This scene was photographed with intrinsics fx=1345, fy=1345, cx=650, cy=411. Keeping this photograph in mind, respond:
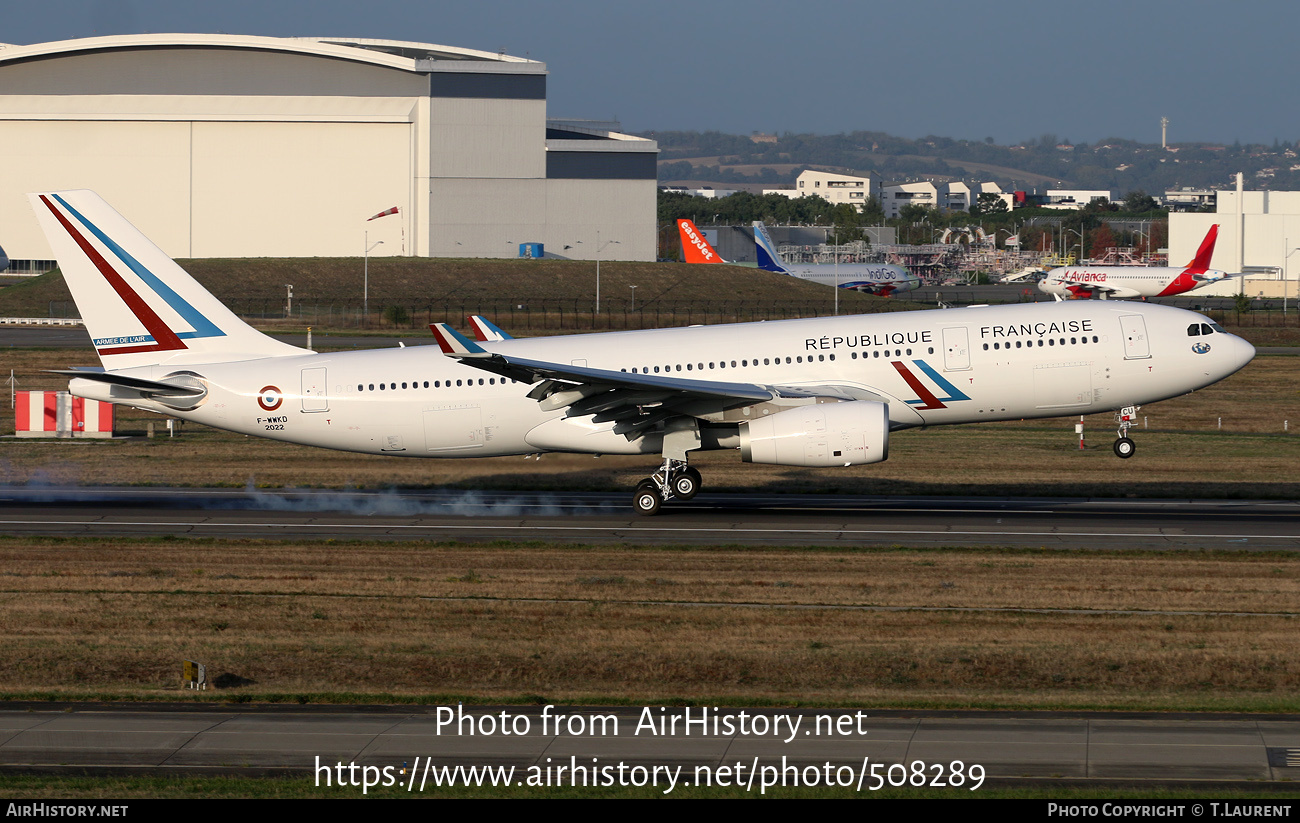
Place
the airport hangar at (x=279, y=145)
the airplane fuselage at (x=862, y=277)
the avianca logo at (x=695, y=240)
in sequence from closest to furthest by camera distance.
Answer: the airplane fuselage at (x=862, y=277)
the airport hangar at (x=279, y=145)
the avianca logo at (x=695, y=240)

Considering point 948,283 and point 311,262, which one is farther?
point 948,283

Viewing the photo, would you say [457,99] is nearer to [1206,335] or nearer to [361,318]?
[361,318]

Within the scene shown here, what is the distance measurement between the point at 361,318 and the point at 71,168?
6024 cm

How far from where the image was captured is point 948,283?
193000 millimetres

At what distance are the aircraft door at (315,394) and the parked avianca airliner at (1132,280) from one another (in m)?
93.1

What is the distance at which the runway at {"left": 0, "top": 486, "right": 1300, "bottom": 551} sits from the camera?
1133 inches

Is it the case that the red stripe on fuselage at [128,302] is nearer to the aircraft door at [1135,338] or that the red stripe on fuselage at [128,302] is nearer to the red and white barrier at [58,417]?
the red and white barrier at [58,417]

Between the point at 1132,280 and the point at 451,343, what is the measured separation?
10270 cm

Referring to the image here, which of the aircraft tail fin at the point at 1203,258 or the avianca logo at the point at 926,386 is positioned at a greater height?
the aircraft tail fin at the point at 1203,258

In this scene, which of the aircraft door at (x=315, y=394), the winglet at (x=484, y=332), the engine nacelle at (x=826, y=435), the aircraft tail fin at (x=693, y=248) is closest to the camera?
the engine nacelle at (x=826, y=435)

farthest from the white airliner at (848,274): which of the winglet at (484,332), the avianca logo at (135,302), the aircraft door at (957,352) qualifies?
the avianca logo at (135,302)

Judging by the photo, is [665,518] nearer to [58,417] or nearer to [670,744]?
[670,744]

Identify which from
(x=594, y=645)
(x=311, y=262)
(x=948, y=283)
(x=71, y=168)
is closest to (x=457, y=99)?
(x=311, y=262)

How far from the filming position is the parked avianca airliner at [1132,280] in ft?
381
